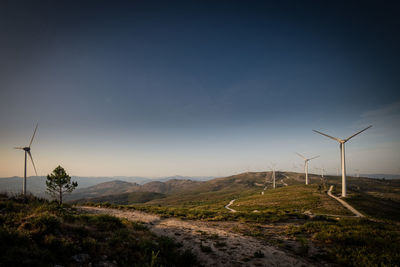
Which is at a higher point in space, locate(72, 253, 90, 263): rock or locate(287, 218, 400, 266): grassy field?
locate(72, 253, 90, 263): rock

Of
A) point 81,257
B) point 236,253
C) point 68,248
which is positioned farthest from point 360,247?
point 68,248

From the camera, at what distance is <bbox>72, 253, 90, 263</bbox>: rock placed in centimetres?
694

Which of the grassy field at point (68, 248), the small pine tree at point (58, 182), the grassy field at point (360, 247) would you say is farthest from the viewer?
the small pine tree at point (58, 182)

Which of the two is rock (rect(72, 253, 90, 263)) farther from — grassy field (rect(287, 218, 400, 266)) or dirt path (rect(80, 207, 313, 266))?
grassy field (rect(287, 218, 400, 266))

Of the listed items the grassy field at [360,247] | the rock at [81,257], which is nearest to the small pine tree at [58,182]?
the rock at [81,257]

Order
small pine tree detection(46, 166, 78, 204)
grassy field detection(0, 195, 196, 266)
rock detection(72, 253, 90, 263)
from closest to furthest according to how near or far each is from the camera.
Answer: grassy field detection(0, 195, 196, 266)
rock detection(72, 253, 90, 263)
small pine tree detection(46, 166, 78, 204)

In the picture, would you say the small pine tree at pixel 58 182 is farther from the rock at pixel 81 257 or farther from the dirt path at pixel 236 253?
the rock at pixel 81 257

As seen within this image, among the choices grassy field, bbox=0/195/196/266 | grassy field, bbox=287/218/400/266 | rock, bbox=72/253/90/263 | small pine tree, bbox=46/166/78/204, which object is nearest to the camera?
grassy field, bbox=0/195/196/266

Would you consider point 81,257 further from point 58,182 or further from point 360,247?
point 58,182

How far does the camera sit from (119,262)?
7.53 m

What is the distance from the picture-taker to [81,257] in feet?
23.5

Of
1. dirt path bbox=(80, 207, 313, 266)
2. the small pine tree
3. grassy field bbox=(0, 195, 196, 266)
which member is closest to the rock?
grassy field bbox=(0, 195, 196, 266)

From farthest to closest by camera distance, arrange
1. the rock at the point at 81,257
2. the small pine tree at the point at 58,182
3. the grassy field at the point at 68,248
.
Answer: the small pine tree at the point at 58,182
the rock at the point at 81,257
the grassy field at the point at 68,248

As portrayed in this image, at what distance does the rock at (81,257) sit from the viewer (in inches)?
273
